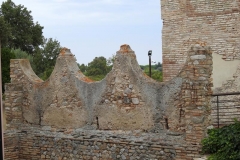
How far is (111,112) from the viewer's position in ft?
29.9

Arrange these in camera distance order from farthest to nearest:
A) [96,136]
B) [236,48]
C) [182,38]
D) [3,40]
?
[3,40] → [182,38] → [236,48] → [96,136]

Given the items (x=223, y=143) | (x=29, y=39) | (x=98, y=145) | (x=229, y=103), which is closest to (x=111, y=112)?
(x=98, y=145)

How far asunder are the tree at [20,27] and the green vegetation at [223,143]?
27450mm

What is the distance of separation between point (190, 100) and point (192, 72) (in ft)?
1.71

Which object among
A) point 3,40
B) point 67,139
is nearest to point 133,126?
point 67,139

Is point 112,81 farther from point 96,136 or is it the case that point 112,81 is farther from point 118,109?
point 96,136

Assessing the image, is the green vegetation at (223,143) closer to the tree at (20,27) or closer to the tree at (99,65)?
the tree at (20,27)

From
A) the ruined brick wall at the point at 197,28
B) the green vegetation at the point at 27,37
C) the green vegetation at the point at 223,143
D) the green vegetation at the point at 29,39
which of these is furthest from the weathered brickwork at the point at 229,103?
the green vegetation at the point at 27,37

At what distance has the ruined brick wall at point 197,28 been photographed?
1114 centimetres

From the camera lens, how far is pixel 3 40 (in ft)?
96.3

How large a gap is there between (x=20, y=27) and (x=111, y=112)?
86.9ft

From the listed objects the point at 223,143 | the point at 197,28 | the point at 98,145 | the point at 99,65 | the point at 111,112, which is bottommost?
the point at 98,145

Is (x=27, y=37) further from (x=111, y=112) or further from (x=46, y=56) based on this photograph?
(x=111, y=112)

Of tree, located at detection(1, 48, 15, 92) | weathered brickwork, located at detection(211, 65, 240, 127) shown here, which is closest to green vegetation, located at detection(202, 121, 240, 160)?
weathered brickwork, located at detection(211, 65, 240, 127)
